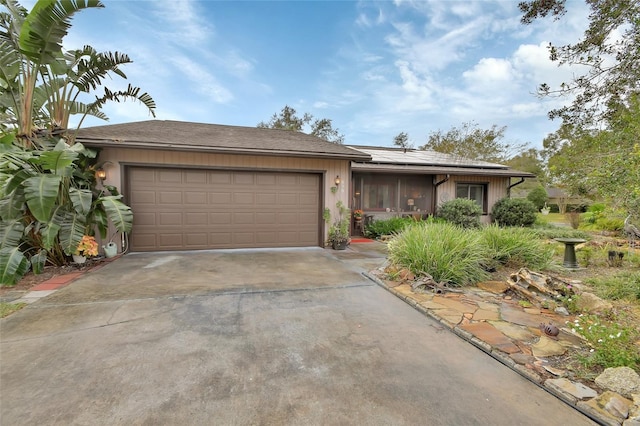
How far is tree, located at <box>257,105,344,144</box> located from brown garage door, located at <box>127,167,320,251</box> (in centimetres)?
1639

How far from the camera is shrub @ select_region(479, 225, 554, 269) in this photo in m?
5.24

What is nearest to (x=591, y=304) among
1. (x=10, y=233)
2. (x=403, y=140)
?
(x=10, y=233)

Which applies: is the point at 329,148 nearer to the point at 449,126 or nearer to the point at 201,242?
the point at 201,242

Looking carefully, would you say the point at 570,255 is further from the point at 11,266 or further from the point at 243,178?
the point at 11,266

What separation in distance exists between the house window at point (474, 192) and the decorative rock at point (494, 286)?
730 centimetres

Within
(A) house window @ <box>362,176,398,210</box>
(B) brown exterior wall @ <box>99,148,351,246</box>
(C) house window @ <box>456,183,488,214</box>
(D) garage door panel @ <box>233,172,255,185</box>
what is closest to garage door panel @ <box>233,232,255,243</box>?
(D) garage door panel @ <box>233,172,255,185</box>

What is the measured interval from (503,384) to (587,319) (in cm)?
141

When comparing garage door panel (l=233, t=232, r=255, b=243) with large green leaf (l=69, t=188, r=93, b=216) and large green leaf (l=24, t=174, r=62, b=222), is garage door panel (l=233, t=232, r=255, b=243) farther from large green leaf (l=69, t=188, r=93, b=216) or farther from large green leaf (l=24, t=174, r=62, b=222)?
large green leaf (l=24, t=174, r=62, b=222)

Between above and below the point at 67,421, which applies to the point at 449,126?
above

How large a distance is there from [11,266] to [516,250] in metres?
8.49

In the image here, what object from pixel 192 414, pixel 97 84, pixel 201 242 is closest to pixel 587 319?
pixel 192 414

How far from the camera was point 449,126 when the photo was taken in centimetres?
2109

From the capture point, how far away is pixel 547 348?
266 centimetres

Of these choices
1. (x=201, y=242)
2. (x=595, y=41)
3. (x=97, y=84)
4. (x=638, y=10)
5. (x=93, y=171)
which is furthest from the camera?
(x=201, y=242)
